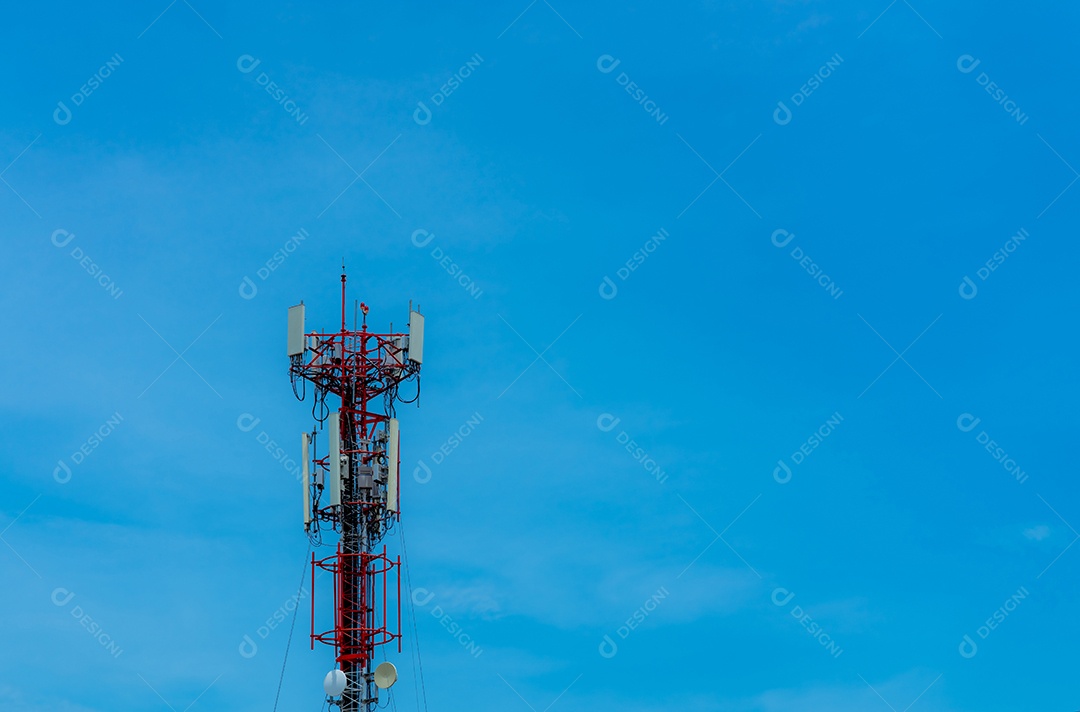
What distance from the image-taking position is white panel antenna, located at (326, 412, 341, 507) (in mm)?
79375

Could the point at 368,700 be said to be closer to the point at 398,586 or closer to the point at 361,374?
the point at 398,586

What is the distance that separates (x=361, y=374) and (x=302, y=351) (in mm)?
2905

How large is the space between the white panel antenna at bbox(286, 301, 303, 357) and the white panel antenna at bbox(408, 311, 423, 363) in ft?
16.4

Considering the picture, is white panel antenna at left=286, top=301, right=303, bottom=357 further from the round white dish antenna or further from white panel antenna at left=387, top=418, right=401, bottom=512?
the round white dish antenna

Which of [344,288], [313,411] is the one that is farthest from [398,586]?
[344,288]

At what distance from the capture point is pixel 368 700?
79062 millimetres

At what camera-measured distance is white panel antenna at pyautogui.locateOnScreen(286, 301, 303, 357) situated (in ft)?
267

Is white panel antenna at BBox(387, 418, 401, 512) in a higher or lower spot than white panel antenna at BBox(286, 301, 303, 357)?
lower

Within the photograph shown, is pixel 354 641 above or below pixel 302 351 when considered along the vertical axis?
below

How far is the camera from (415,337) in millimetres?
82062

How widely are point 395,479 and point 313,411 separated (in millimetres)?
5371

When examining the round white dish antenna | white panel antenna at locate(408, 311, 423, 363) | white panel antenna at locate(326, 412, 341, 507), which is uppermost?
white panel antenna at locate(408, 311, 423, 363)

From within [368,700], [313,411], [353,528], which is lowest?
[368,700]

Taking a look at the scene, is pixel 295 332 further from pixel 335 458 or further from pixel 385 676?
pixel 385 676
